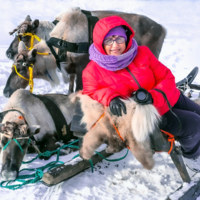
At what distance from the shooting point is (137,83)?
179cm

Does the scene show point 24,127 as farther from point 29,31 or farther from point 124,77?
point 29,31

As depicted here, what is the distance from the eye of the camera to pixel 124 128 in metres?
1.65

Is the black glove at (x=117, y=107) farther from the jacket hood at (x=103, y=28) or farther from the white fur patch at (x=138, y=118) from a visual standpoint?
the jacket hood at (x=103, y=28)

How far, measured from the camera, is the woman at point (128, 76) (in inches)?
68.8

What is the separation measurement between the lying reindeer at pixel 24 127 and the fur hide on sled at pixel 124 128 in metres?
0.95

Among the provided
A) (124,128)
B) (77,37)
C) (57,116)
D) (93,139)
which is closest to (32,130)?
(57,116)

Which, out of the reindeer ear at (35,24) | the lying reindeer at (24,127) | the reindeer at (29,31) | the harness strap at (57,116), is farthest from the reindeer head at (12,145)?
the reindeer ear at (35,24)

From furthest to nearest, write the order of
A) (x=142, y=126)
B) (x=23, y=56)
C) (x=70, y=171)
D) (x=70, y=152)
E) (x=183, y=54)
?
(x=183, y=54)
(x=23, y=56)
(x=70, y=152)
(x=70, y=171)
(x=142, y=126)

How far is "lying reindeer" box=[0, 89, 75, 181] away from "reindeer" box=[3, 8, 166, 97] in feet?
1.96

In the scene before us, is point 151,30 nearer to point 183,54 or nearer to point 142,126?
point 142,126

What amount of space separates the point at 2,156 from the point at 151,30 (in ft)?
9.53

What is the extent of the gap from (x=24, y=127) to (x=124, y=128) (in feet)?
4.15

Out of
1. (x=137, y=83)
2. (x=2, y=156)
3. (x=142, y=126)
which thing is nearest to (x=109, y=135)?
(x=142, y=126)

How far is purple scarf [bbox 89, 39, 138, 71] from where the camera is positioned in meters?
1.75
